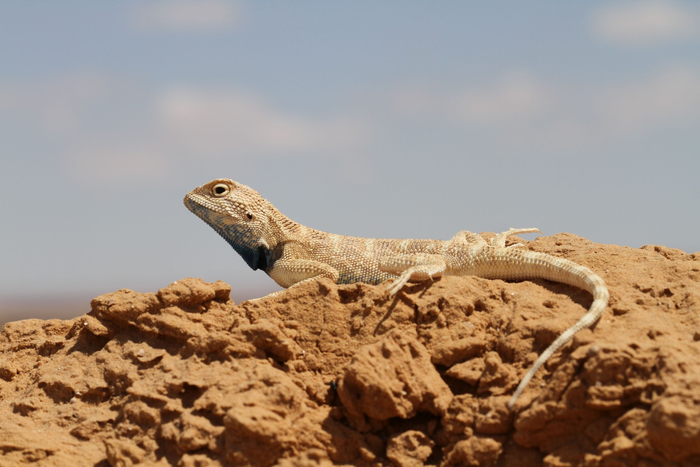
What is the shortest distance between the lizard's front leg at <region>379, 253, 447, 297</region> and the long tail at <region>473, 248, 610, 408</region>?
22.2 inches

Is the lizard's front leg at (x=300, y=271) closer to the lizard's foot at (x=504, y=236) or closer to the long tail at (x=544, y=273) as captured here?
the long tail at (x=544, y=273)

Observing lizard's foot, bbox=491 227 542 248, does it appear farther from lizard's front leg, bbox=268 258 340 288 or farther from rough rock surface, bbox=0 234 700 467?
lizard's front leg, bbox=268 258 340 288

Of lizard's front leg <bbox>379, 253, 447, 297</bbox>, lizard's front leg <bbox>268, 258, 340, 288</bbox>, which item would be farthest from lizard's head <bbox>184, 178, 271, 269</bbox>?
lizard's front leg <bbox>379, 253, 447, 297</bbox>

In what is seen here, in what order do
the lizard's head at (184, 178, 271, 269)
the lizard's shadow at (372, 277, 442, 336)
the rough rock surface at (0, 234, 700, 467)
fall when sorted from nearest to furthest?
1. the rough rock surface at (0, 234, 700, 467)
2. the lizard's shadow at (372, 277, 442, 336)
3. the lizard's head at (184, 178, 271, 269)

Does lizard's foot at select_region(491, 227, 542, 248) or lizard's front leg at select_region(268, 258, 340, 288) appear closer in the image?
lizard's front leg at select_region(268, 258, 340, 288)

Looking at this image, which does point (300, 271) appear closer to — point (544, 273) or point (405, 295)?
point (405, 295)

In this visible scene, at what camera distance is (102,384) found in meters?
5.04

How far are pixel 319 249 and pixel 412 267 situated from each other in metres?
1.85

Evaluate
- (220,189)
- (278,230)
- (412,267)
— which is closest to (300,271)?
(278,230)

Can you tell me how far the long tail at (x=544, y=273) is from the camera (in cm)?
415

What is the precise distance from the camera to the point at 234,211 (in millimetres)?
7047

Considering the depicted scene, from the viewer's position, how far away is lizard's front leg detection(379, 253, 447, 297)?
5.19 meters

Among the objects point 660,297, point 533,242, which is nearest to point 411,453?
point 660,297

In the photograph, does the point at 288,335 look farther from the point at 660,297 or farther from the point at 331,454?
the point at 660,297
